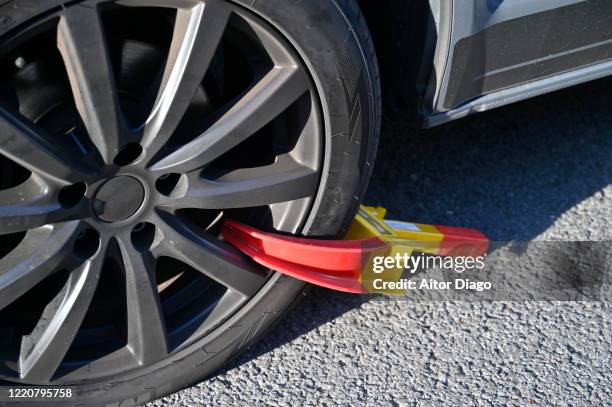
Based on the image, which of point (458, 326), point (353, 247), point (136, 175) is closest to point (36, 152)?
point (136, 175)

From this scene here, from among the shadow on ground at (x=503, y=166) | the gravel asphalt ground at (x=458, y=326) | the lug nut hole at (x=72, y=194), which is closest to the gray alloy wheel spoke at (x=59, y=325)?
the lug nut hole at (x=72, y=194)

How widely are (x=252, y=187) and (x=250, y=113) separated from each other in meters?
0.19

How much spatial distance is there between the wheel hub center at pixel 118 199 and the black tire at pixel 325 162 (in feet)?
1.43

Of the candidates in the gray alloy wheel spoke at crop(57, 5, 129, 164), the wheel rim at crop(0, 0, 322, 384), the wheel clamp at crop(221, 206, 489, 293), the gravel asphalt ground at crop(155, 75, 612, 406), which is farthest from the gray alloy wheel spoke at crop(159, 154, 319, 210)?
the gravel asphalt ground at crop(155, 75, 612, 406)

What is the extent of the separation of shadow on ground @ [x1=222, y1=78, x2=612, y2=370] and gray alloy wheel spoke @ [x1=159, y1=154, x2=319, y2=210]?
1.77 ft

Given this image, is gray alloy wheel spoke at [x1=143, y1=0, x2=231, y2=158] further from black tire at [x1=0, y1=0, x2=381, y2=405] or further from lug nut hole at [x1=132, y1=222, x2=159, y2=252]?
lug nut hole at [x1=132, y1=222, x2=159, y2=252]

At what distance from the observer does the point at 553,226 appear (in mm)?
2814

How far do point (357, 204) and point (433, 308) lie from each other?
0.48 meters

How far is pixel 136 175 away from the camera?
6.12ft

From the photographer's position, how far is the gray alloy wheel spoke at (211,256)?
6.47 ft

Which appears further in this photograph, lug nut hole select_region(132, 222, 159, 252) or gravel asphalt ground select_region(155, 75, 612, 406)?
gravel asphalt ground select_region(155, 75, 612, 406)

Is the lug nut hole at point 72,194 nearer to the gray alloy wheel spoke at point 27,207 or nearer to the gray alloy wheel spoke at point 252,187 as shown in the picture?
the gray alloy wheel spoke at point 27,207

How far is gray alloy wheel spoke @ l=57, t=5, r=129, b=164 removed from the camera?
5.43 ft

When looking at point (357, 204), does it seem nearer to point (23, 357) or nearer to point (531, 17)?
point (531, 17)
